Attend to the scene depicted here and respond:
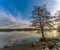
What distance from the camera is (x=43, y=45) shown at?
1.81 metres

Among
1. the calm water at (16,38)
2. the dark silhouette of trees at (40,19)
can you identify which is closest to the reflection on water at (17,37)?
the calm water at (16,38)

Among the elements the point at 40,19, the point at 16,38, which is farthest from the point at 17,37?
the point at 40,19

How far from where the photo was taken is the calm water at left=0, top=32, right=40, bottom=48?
1658 mm

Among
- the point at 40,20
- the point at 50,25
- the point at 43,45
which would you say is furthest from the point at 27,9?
the point at 43,45

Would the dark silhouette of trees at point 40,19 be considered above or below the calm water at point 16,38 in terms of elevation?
above

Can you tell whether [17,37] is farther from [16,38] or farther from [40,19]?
[40,19]

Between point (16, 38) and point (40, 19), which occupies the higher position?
point (40, 19)

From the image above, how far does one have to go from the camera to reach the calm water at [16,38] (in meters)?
1.66

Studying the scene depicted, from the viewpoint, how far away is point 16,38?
67.4 inches

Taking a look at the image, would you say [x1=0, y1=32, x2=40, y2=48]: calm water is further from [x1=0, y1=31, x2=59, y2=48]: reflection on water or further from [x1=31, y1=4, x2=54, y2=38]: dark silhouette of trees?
[x1=31, y1=4, x2=54, y2=38]: dark silhouette of trees

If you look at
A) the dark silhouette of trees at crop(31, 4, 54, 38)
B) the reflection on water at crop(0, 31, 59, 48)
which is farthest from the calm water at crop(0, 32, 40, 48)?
the dark silhouette of trees at crop(31, 4, 54, 38)

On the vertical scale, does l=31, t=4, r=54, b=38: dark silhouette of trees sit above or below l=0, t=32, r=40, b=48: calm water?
above

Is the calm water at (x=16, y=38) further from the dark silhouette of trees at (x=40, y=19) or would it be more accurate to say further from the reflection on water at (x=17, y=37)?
the dark silhouette of trees at (x=40, y=19)

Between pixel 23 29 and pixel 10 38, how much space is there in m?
0.19
